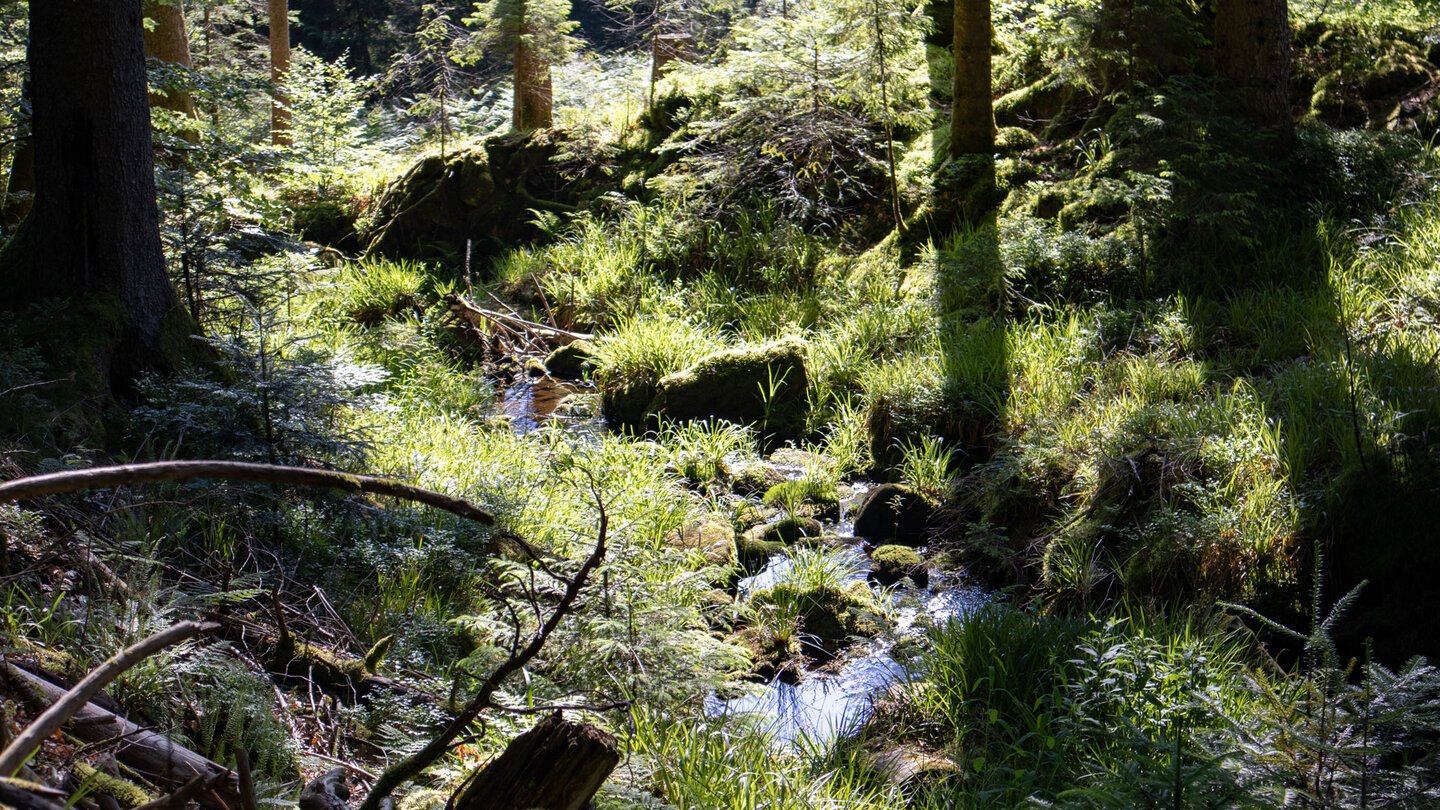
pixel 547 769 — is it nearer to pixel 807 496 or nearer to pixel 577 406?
pixel 807 496

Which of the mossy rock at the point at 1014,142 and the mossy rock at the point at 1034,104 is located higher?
the mossy rock at the point at 1034,104

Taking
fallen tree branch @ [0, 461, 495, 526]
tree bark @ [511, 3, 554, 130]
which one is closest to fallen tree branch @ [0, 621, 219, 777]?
fallen tree branch @ [0, 461, 495, 526]

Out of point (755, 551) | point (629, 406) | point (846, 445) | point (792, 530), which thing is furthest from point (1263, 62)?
point (629, 406)

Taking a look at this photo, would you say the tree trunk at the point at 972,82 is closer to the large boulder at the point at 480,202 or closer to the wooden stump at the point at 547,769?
the large boulder at the point at 480,202

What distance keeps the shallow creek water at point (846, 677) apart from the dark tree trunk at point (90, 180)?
13.1ft

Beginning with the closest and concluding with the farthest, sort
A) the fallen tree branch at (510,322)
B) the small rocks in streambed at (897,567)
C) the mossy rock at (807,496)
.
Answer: the small rocks in streambed at (897,567)
the mossy rock at (807,496)
the fallen tree branch at (510,322)

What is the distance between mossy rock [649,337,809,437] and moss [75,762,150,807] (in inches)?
248

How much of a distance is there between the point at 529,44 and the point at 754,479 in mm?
8603

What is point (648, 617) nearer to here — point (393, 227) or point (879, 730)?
point (879, 730)

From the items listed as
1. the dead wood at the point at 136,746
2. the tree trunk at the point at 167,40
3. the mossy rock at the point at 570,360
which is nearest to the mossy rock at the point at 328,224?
the tree trunk at the point at 167,40

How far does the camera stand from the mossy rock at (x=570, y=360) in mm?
10086

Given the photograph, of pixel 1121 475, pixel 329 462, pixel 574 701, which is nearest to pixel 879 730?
pixel 574 701

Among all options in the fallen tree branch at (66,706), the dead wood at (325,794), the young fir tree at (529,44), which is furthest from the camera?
the young fir tree at (529,44)

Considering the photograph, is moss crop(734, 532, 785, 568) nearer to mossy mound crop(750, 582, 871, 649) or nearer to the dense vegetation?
the dense vegetation
